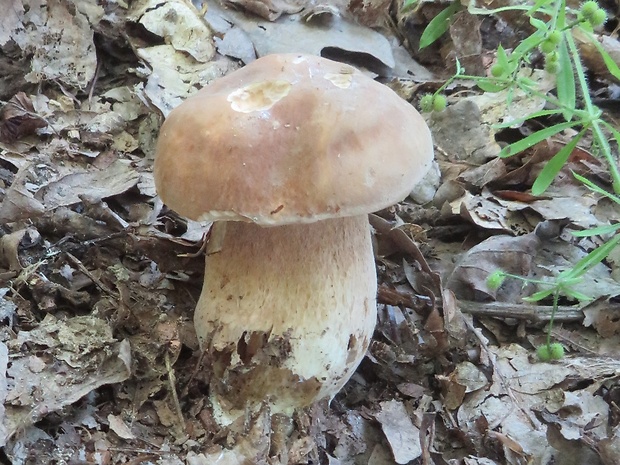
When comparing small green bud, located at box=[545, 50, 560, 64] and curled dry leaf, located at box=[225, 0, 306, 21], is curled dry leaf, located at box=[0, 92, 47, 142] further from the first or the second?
small green bud, located at box=[545, 50, 560, 64]

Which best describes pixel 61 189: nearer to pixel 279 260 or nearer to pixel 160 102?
pixel 160 102

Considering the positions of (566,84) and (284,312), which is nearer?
(284,312)

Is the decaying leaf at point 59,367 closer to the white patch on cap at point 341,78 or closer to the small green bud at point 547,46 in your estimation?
the white patch on cap at point 341,78

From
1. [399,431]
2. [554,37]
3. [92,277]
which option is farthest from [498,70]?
[92,277]

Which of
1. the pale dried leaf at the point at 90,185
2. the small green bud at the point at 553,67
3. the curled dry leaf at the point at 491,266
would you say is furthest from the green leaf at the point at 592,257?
the pale dried leaf at the point at 90,185

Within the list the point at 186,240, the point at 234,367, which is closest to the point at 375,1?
the point at 186,240

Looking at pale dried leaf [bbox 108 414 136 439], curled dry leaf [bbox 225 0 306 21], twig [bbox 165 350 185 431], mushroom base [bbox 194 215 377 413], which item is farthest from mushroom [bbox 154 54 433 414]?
curled dry leaf [bbox 225 0 306 21]

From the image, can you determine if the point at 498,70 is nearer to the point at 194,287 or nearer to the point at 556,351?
the point at 556,351
